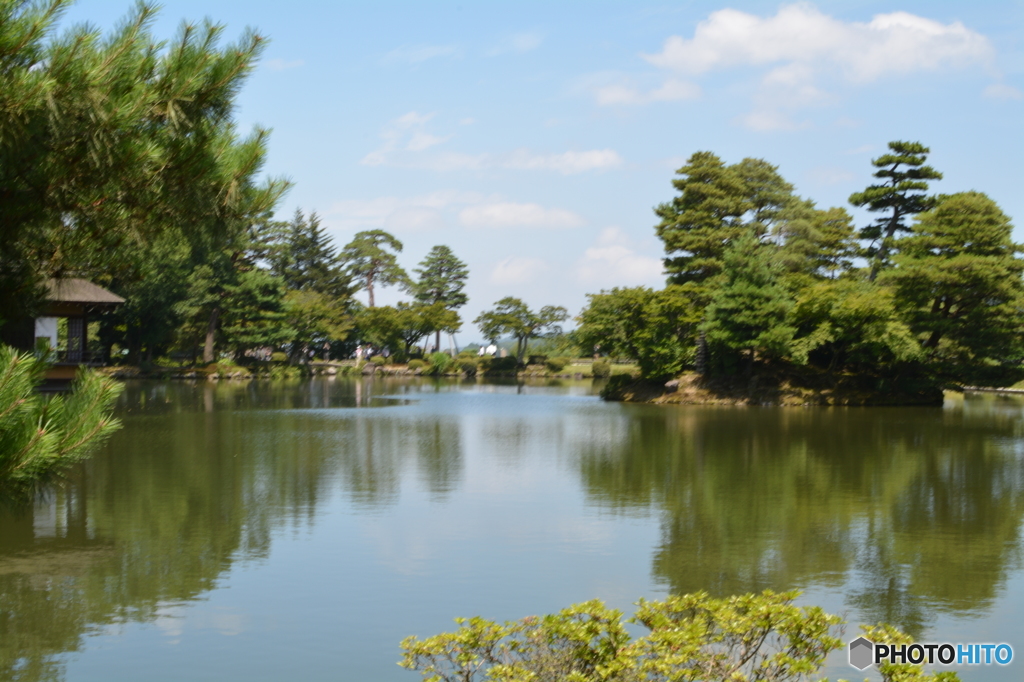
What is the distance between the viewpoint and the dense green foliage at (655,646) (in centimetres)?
401

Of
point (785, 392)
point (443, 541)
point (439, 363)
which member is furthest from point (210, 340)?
point (443, 541)

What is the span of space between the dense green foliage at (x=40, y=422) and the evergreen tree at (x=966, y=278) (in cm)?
2692

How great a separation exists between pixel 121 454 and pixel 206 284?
28.9m

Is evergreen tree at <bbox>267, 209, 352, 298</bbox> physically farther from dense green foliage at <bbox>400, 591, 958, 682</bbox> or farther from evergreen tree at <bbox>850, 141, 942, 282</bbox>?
dense green foliage at <bbox>400, 591, 958, 682</bbox>

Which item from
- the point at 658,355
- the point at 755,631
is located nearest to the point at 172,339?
the point at 658,355

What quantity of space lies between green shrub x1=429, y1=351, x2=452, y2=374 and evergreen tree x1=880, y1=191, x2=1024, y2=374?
3084 cm

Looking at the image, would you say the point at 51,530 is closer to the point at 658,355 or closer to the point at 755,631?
the point at 755,631

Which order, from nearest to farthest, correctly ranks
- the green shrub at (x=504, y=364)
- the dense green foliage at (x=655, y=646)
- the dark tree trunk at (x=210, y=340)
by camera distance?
the dense green foliage at (x=655, y=646) → the dark tree trunk at (x=210, y=340) → the green shrub at (x=504, y=364)

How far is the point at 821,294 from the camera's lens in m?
29.0

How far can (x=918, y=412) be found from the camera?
2661cm

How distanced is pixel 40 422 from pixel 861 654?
5186 mm

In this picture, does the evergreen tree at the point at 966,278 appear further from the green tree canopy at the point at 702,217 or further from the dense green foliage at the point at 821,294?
the green tree canopy at the point at 702,217

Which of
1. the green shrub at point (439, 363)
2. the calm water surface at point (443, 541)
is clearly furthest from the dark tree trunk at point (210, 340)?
the calm water surface at point (443, 541)

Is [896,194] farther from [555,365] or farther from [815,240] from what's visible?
[555,365]
